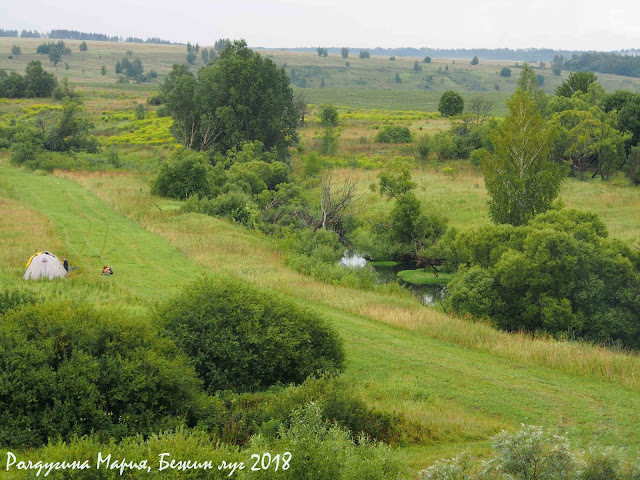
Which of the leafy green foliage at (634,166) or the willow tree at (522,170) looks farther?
the leafy green foliage at (634,166)

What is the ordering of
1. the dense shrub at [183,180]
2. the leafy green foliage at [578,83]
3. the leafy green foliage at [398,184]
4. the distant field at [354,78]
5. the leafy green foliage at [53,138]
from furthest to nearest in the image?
the distant field at [354,78] < the leafy green foliage at [578,83] < the leafy green foliage at [53,138] < the dense shrub at [183,180] < the leafy green foliage at [398,184]

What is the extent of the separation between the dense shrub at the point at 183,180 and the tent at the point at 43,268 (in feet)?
54.0

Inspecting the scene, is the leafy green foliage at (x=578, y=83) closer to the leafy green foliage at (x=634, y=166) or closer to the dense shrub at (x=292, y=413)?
the leafy green foliage at (x=634, y=166)

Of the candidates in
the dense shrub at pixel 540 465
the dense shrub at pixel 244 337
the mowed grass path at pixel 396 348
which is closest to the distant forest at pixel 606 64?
the mowed grass path at pixel 396 348

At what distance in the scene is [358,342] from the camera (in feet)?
51.0

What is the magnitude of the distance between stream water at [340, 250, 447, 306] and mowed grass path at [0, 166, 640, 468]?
194 cm

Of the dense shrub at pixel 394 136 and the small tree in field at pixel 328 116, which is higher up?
the small tree in field at pixel 328 116

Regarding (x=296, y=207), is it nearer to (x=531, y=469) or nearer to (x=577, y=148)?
(x=577, y=148)

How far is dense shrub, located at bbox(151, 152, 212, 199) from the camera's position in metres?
36.0

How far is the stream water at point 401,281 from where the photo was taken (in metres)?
24.1

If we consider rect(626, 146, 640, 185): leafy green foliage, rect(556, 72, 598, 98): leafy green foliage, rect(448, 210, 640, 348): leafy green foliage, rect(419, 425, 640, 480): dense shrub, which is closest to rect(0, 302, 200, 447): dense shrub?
rect(419, 425, 640, 480): dense shrub

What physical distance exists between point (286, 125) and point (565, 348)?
126 ft

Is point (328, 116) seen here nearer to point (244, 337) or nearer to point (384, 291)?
point (384, 291)

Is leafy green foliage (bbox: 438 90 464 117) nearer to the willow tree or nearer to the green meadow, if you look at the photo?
the green meadow
